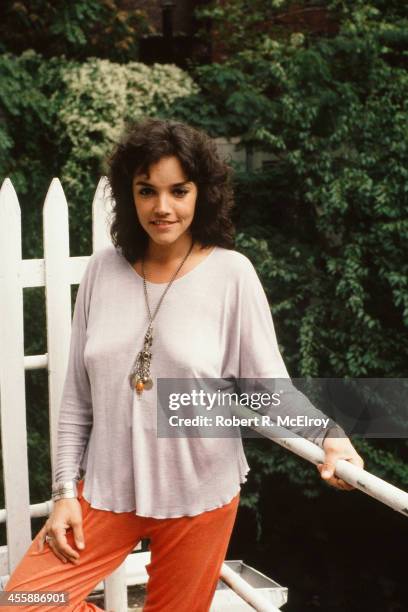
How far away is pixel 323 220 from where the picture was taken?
4.98 meters

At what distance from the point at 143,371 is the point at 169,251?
0.99ft

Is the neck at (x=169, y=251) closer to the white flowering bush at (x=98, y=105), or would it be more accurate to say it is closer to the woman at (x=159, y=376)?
the woman at (x=159, y=376)

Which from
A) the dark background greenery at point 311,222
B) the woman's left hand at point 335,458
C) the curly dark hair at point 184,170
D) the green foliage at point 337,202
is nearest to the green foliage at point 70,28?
the dark background greenery at point 311,222

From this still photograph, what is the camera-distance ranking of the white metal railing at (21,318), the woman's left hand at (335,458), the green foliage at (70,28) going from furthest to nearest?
the green foliage at (70,28)
the white metal railing at (21,318)
the woman's left hand at (335,458)

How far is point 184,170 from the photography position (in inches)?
77.1

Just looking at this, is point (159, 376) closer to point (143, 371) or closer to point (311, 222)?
point (143, 371)

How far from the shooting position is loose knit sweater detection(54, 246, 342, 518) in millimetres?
1891

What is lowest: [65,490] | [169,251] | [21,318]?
[65,490]

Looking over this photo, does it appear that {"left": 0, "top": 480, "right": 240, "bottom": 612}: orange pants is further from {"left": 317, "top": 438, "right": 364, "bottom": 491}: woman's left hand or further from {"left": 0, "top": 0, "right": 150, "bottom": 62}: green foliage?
{"left": 0, "top": 0, "right": 150, "bottom": 62}: green foliage

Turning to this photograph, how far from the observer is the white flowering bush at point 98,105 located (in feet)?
18.8

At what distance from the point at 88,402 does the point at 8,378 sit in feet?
2.24

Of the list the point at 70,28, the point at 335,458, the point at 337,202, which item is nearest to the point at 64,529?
the point at 335,458

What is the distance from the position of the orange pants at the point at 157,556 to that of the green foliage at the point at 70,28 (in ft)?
15.9

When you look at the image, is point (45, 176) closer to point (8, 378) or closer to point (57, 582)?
point (8, 378)
